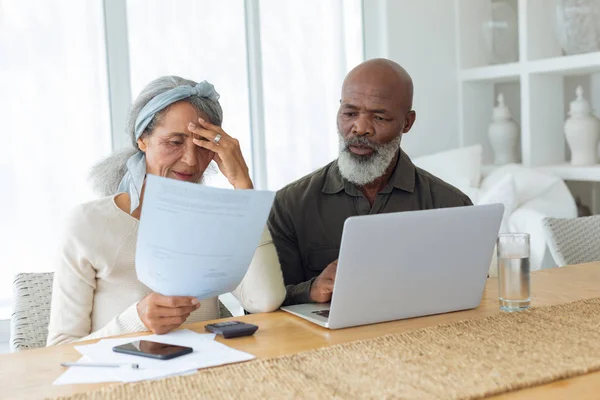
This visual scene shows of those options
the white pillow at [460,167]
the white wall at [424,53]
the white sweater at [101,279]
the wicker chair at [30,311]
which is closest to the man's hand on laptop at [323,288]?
the white sweater at [101,279]

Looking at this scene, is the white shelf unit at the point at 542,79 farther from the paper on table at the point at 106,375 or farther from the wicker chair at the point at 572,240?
the paper on table at the point at 106,375

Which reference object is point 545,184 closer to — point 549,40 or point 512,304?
Result: point 549,40

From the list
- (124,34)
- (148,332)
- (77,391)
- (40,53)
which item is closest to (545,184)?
(124,34)

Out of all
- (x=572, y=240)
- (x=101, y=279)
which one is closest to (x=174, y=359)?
(x=101, y=279)

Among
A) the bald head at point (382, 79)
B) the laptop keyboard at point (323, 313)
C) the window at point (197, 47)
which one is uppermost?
the window at point (197, 47)

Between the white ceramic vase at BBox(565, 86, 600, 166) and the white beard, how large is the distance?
2023 mm

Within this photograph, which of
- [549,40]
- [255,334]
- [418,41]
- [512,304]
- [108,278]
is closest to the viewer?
[255,334]

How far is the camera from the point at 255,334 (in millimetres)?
1503

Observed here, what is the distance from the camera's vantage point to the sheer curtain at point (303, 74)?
4207 millimetres

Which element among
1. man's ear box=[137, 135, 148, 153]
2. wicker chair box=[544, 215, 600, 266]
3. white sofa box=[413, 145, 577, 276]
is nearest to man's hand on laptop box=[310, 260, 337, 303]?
man's ear box=[137, 135, 148, 153]

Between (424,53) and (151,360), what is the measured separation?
3595 millimetres

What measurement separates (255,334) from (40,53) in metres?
2.61

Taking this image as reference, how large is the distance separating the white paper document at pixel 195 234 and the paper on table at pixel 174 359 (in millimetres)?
89

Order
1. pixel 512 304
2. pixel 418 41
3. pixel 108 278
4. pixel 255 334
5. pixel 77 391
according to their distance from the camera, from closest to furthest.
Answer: pixel 77 391, pixel 255 334, pixel 512 304, pixel 108 278, pixel 418 41
